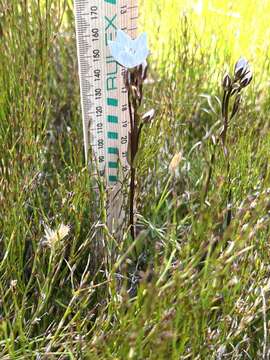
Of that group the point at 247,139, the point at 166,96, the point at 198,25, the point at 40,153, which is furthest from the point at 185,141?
the point at 198,25

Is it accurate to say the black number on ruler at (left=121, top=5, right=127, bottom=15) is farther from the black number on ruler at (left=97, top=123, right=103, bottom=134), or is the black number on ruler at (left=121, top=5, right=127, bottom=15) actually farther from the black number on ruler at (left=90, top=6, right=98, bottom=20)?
the black number on ruler at (left=97, top=123, right=103, bottom=134)

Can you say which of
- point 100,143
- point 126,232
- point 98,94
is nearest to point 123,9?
point 98,94

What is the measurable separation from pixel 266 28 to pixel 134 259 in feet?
4.81

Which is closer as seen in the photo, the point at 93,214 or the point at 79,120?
the point at 93,214

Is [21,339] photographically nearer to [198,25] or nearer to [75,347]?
[75,347]

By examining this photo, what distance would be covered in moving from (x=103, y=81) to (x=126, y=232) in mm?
400

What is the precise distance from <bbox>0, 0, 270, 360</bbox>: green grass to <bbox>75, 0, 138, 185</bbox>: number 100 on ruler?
0.07 metres

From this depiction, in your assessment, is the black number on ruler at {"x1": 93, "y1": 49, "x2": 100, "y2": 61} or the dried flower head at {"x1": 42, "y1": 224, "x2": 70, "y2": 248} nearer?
the dried flower head at {"x1": 42, "y1": 224, "x2": 70, "y2": 248}

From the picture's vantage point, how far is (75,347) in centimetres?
121

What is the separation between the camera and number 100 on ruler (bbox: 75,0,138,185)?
4.81 feet

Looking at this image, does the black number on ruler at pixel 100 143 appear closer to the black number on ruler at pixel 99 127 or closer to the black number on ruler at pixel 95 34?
the black number on ruler at pixel 99 127

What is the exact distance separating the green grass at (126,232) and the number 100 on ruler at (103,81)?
0.22 ft

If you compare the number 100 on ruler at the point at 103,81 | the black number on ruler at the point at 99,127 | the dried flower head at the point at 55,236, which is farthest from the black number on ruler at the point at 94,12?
the dried flower head at the point at 55,236

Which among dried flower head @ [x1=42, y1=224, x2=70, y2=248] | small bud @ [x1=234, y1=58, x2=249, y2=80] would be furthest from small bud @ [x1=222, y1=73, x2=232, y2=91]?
dried flower head @ [x1=42, y1=224, x2=70, y2=248]
